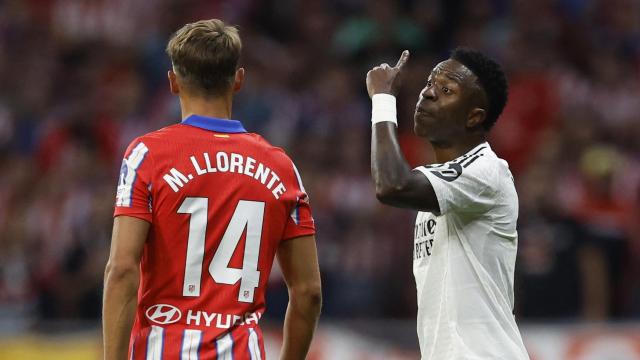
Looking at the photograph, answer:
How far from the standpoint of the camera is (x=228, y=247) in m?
4.46

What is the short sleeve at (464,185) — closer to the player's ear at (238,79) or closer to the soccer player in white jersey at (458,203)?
the soccer player in white jersey at (458,203)

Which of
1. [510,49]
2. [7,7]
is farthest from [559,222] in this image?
[7,7]

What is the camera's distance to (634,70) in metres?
12.8

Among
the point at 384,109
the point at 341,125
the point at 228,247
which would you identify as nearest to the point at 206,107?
the point at 228,247

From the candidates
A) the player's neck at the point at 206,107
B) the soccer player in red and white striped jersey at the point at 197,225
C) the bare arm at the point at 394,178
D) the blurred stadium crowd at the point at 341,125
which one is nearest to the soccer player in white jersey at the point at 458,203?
the bare arm at the point at 394,178

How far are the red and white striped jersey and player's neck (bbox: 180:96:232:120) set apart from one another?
0.09 ft

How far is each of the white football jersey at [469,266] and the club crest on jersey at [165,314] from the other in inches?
43.9

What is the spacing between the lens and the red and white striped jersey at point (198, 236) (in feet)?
14.3

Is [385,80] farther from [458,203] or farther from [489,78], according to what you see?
[458,203]

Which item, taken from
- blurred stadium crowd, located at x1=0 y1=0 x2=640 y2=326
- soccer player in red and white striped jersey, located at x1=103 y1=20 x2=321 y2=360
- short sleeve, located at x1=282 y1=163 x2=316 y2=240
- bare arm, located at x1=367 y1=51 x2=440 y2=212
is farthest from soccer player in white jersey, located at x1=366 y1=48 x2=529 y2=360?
blurred stadium crowd, located at x1=0 y1=0 x2=640 y2=326

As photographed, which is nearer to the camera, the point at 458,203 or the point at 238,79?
the point at 238,79

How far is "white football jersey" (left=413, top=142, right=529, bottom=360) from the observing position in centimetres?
479

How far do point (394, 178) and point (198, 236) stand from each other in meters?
0.81

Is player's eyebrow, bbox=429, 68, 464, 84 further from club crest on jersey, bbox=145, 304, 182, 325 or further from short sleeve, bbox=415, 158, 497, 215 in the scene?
club crest on jersey, bbox=145, 304, 182, 325
